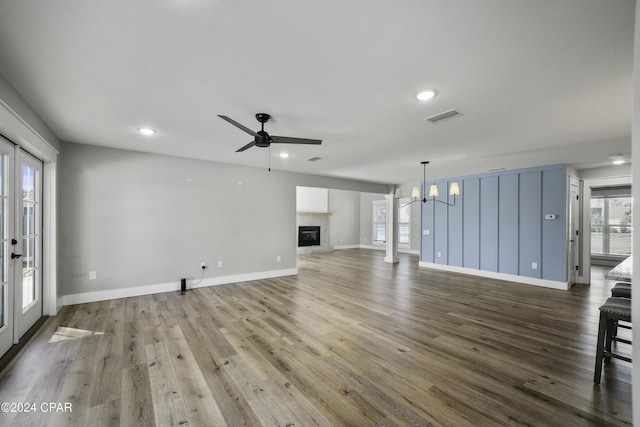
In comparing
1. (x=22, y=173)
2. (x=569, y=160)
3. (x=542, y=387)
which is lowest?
(x=542, y=387)

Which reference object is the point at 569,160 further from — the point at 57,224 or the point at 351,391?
the point at 57,224

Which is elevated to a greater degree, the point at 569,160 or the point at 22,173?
the point at 569,160

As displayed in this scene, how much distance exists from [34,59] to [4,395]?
2.49m

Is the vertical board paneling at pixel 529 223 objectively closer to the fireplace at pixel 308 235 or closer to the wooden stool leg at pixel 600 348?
the wooden stool leg at pixel 600 348

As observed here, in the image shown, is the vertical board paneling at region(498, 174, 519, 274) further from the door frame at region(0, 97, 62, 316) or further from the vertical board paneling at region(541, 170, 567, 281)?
the door frame at region(0, 97, 62, 316)

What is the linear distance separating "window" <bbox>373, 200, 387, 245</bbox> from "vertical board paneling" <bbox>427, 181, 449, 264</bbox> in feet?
14.3

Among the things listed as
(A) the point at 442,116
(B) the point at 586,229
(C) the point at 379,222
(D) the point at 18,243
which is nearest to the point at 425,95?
(A) the point at 442,116

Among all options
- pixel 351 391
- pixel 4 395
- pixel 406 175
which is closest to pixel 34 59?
pixel 4 395

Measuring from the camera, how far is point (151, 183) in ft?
15.8

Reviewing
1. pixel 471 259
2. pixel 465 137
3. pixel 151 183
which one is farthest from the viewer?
pixel 471 259

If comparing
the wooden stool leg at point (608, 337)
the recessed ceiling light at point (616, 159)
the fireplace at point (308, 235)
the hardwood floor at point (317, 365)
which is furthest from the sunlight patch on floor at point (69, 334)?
the recessed ceiling light at point (616, 159)

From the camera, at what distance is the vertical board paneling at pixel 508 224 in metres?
6.03

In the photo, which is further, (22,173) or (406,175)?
(406,175)

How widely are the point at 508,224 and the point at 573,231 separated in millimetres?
1159
